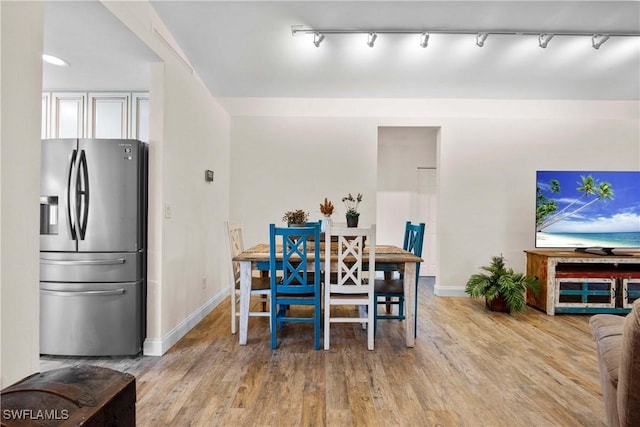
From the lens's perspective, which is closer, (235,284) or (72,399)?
(72,399)

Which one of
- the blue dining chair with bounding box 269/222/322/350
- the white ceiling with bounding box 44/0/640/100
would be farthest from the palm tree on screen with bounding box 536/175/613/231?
the blue dining chair with bounding box 269/222/322/350

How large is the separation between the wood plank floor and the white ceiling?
2315 mm

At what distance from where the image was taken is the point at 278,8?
10.1 ft

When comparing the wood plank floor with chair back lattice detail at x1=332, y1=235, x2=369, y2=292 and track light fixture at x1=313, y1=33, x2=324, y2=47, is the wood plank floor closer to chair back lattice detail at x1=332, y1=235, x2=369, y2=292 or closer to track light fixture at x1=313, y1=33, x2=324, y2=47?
chair back lattice detail at x1=332, y1=235, x2=369, y2=292

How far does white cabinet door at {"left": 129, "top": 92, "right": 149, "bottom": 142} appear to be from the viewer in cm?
346

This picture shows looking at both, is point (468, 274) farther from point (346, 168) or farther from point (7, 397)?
point (7, 397)

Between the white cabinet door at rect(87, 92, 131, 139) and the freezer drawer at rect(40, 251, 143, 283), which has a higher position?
the white cabinet door at rect(87, 92, 131, 139)

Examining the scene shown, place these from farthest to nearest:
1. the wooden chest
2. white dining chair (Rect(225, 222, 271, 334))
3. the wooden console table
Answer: the wooden console table → white dining chair (Rect(225, 222, 271, 334)) → the wooden chest

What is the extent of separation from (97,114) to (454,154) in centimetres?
428

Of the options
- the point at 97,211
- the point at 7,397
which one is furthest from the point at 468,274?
the point at 7,397

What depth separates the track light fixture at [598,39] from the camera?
339 cm

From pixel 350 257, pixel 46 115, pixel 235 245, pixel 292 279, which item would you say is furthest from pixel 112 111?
pixel 350 257

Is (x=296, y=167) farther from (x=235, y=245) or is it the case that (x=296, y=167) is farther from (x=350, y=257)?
(x=350, y=257)

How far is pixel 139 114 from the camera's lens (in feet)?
11.4
